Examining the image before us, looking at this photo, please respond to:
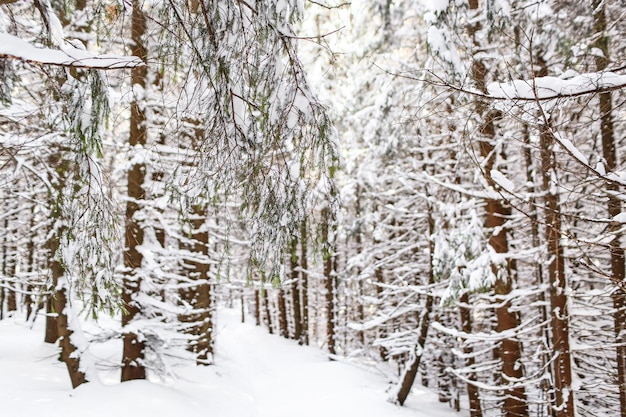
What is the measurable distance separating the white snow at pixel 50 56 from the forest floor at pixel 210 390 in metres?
5.32

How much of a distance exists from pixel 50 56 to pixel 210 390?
8.12 meters

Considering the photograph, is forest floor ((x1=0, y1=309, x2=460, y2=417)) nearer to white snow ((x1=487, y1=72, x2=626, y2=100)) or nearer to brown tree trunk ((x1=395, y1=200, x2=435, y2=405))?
brown tree trunk ((x1=395, y1=200, x2=435, y2=405))

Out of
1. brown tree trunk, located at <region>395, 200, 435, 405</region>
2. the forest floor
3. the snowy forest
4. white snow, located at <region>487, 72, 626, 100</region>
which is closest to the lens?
white snow, located at <region>487, 72, 626, 100</region>

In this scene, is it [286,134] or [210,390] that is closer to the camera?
[286,134]

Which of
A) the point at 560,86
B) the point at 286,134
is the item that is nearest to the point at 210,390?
the point at 286,134

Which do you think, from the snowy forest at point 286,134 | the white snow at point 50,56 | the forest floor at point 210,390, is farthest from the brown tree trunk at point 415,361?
the white snow at point 50,56

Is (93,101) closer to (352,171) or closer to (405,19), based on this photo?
(405,19)

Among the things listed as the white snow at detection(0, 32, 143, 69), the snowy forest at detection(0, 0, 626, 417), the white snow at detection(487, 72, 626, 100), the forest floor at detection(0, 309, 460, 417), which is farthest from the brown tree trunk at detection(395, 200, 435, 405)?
the white snow at detection(0, 32, 143, 69)

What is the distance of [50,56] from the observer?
2.53 metres

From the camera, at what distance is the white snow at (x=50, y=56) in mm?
2457

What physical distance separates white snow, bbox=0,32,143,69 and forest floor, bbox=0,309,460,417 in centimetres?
532

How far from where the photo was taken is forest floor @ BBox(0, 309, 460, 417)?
247 inches

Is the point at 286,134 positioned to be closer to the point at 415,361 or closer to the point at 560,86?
the point at 560,86

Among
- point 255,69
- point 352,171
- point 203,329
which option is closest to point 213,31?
point 255,69
